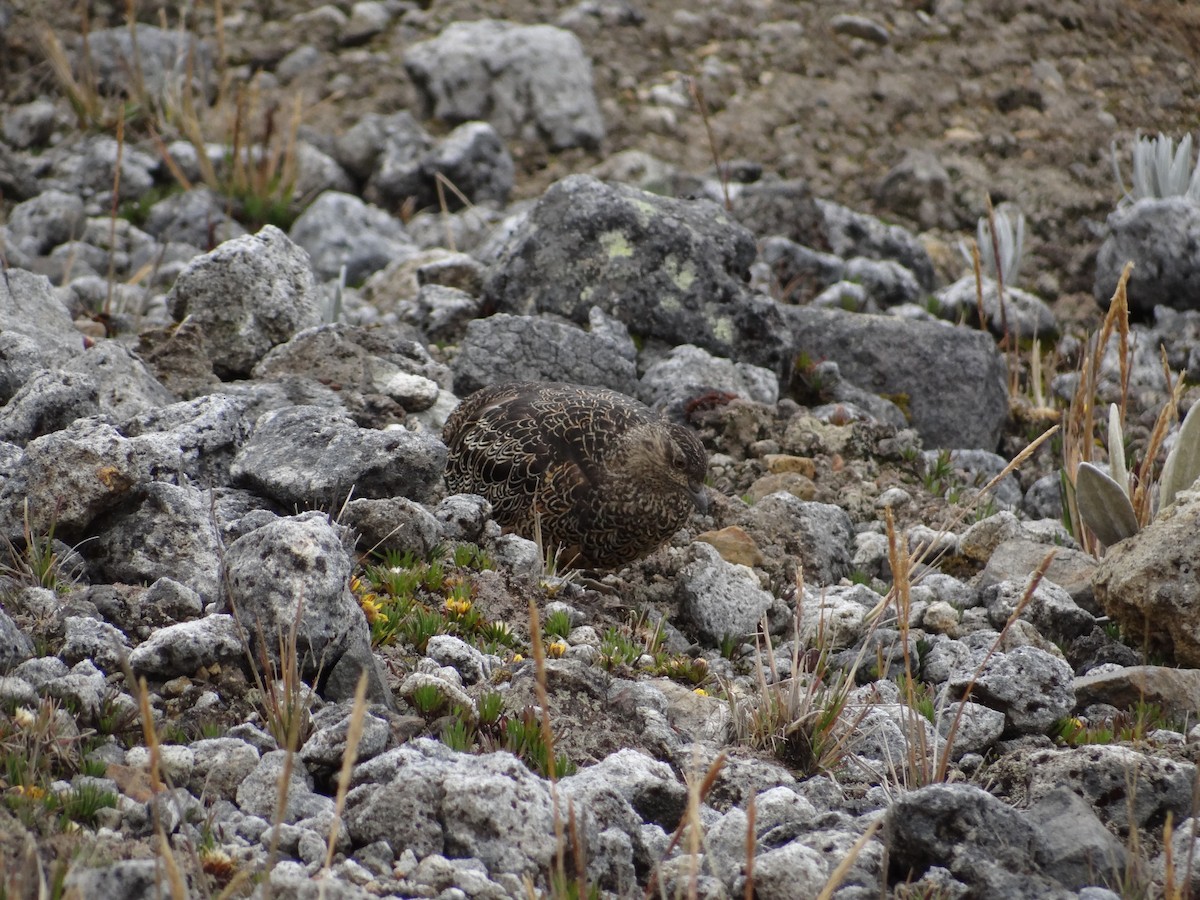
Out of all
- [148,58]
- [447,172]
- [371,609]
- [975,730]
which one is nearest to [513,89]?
[447,172]

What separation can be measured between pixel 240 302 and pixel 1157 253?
6914 mm

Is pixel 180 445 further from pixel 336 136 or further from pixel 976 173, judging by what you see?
pixel 976 173

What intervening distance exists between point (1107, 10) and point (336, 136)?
821 centimetres

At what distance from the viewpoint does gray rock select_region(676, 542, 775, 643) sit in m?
6.04

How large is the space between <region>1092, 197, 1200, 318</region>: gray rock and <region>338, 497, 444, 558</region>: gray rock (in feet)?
22.6

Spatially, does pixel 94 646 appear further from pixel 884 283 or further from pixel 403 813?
pixel 884 283

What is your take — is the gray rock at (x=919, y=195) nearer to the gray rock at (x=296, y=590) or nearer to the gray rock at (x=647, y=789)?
the gray rock at (x=296, y=590)

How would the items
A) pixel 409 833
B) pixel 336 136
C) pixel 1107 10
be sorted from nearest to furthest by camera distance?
1. pixel 409 833
2. pixel 336 136
3. pixel 1107 10

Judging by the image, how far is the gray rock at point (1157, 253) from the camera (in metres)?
10.3

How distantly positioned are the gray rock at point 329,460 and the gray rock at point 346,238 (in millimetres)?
4616

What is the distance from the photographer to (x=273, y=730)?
13.4ft

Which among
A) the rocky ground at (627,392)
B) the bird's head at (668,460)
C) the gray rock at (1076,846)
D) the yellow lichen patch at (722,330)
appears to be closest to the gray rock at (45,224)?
the rocky ground at (627,392)

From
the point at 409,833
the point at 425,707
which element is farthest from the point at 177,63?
the point at 409,833

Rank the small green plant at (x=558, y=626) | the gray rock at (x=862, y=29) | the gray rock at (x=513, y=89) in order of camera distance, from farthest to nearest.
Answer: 1. the gray rock at (x=862, y=29)
2. the gray rock at (x=513, y=89)
3. the small green plant at (x=558, y=626)
